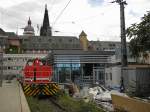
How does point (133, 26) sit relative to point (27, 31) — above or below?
below

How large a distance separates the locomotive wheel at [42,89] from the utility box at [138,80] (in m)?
5.55

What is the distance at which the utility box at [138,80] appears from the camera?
2852cm

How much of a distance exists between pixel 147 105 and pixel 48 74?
2003 centimetres

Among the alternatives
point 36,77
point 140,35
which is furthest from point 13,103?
point 36,77

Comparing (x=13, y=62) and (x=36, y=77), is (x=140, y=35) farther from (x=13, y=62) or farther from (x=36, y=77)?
(x=13, y=62)

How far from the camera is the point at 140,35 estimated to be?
20547 millimetres

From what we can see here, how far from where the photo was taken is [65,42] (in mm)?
157000

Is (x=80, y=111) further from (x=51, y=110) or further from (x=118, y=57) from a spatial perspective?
(x=118, y=57)

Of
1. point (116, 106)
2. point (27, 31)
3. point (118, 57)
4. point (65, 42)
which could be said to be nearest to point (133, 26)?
point (116, 106)

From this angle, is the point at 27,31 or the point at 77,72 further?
the point at 27,31

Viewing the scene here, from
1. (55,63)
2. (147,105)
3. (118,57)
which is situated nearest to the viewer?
(147,105)

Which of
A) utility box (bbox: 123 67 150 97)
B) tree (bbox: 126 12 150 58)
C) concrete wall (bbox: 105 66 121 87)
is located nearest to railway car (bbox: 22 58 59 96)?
utility box (bbox: 123 67 150 97)

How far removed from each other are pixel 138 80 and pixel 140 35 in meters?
9.32

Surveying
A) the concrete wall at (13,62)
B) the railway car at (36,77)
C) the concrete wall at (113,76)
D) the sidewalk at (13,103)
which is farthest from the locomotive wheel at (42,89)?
the concrete wall at (13,62)
